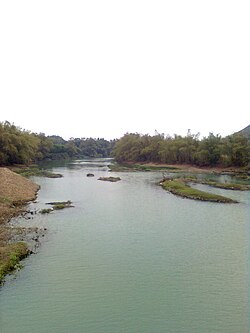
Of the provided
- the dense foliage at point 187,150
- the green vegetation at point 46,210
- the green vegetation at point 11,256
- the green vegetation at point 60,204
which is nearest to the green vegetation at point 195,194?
the green vegetation at point 60,204

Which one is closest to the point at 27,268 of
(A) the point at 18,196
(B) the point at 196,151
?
(A) the point at 18,196

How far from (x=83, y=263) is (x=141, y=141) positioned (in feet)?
342

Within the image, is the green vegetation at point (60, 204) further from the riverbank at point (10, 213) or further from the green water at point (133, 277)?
the riverbank at point (10, 213)

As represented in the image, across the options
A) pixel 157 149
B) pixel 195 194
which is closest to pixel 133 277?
pixel 195 194

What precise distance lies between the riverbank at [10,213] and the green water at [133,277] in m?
0.79

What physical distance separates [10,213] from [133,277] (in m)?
16.3

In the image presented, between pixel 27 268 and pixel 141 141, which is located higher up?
pixel 141 141

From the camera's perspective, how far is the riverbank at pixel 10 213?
1862cm

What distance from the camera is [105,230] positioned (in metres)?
26.2

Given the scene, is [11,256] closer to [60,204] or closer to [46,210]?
[46,210]

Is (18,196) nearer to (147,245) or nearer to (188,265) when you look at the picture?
(147,245)

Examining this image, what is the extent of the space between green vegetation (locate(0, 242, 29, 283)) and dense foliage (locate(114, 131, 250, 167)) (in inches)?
2642

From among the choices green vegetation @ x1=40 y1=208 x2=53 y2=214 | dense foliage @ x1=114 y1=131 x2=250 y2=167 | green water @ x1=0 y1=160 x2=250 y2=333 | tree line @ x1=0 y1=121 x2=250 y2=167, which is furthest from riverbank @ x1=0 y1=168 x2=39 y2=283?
dense foliage @ x1=114 y1=131 x2=250 y2=167

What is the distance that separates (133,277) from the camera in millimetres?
17625
